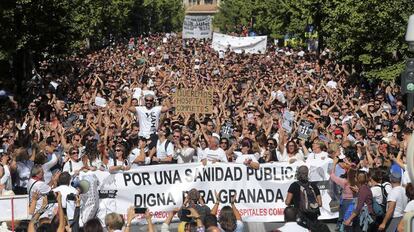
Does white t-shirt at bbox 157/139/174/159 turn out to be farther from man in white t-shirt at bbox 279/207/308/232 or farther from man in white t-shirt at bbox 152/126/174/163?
man in white t-shirt at bbox 279/207/308/232

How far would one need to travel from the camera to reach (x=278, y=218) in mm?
11680

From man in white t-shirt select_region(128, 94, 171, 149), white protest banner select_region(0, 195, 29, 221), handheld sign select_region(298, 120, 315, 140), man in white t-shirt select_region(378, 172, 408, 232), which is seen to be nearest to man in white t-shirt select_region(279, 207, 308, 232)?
man in white t-shirt select_region(378, 172, 408, 232)

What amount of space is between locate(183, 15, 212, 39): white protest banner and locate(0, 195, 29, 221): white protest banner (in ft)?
189

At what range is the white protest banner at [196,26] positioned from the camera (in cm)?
6656

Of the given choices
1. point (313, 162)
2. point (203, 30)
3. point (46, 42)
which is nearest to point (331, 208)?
point (313, 162)

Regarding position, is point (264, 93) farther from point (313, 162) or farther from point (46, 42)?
point (313, 162)

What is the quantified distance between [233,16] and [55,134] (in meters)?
95.6

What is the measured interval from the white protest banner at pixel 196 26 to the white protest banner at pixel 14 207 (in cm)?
5762

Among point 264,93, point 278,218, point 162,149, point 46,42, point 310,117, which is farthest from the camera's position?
point 46,42

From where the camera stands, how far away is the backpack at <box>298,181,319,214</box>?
31.3 feet

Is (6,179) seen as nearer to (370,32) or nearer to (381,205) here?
(381,205)

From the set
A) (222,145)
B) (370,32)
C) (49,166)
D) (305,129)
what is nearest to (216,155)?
(222,145)

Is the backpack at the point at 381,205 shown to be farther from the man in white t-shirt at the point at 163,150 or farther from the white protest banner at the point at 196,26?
the white protest banner at the point at 196,26

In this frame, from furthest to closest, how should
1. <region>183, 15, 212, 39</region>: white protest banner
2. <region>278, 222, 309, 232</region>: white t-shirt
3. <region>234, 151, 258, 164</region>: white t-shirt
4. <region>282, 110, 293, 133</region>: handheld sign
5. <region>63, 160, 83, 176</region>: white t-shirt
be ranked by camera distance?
<region>183, 15, 212, 39</region>: white protest banner, <region>282, 110, 293, 133</region>: handheld sign, <region>234, 151, 258, 164</region>: white t-shirt, <region>63, 160, 83, 176</region>: white t-shirt, <region>278, 222, 309, 232</region>: white t-shirt
